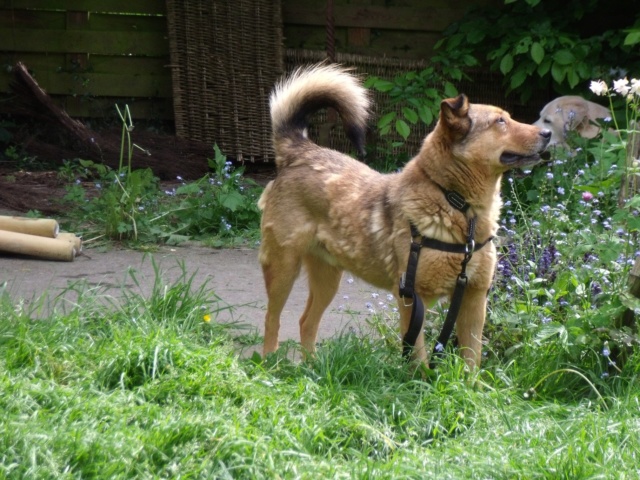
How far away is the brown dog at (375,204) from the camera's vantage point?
4.13 meters

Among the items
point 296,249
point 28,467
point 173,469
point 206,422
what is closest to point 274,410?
point 206,422

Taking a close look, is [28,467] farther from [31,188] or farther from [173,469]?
[31,188]

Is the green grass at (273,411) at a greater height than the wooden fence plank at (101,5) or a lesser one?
lesser

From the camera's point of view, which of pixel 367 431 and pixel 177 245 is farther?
pixel 177 245

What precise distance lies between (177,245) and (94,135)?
298 centimetres

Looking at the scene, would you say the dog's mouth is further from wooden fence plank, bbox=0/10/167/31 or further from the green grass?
wooden fence plank, bbox=0/10/167/31

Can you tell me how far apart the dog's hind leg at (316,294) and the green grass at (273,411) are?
1.01 feet

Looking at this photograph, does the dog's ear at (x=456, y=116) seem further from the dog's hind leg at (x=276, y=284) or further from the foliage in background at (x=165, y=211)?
the foliage in background at (x=165, y=211)

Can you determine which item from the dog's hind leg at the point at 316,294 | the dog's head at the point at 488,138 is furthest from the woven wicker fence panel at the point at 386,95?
the dog's head at the point at 488,138

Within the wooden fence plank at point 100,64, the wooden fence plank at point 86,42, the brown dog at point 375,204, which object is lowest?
the brown dog at point 375,204

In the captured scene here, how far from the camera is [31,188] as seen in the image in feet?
27.4

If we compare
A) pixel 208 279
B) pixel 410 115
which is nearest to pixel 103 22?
pixel 410 115

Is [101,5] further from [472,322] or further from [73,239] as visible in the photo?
[472,322]

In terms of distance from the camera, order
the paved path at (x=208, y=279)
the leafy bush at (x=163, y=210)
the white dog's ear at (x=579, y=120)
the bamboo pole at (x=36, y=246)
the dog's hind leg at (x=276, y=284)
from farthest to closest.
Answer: the white dog's ear at (x=579, y=120) < the leafy bush at (x=163, y=210) < the bamboo pole at (x=36, y=246) < the paved path at (x=208, y=279) < the dog's hind leg at (x=276, y=284)
